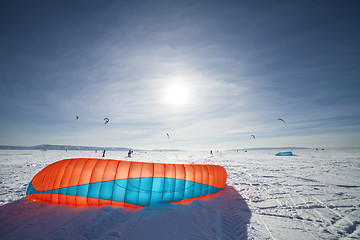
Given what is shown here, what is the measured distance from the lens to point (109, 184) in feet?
15.1

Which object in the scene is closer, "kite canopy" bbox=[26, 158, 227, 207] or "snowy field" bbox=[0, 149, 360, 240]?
"snowy field" bbox=[0, 149, 360, 240]

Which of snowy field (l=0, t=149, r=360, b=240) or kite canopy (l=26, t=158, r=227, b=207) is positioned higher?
Result: kite canopy (l=26, t=158, r=227, b=207)

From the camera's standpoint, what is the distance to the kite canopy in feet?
14.9

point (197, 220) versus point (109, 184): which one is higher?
point (109, 184)

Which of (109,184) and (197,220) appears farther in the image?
(109,184)

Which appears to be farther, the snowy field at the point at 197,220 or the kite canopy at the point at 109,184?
the kite canopy at the point at 109,184

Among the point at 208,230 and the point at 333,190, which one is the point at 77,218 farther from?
the point at 333,190

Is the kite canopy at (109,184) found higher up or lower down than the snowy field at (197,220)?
higher up

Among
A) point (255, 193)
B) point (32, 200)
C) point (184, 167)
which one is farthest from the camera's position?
point (255, 193)

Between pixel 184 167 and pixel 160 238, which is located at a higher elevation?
pixel 184 167

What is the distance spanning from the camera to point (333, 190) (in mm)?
6449

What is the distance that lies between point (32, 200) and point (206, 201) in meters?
5.91

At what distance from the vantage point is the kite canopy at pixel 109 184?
14.9ft

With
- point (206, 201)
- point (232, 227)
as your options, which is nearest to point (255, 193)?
point (206, 201)
